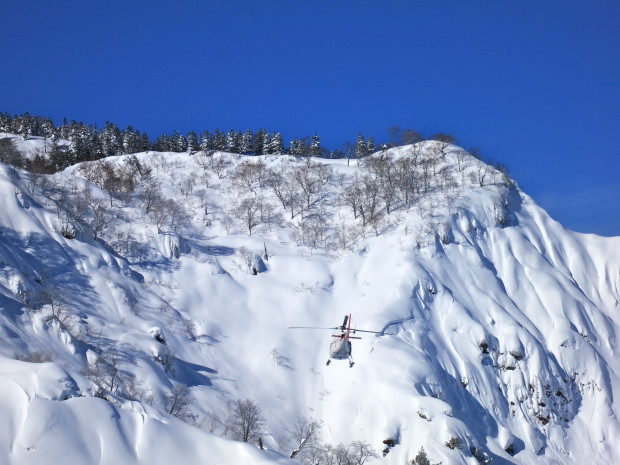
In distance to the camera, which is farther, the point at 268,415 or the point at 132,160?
the point at 132,160

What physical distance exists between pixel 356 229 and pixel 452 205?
1245 centimetres

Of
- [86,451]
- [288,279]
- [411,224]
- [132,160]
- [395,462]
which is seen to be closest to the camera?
[86,451]

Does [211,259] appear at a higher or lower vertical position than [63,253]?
higher

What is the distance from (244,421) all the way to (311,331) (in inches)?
613

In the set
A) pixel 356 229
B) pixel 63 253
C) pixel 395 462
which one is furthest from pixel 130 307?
pixel 356 229

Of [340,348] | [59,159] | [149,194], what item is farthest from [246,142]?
[340,348]

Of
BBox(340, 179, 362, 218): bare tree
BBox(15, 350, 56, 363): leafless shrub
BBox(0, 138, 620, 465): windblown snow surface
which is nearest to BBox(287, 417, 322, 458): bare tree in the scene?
BBox(0, 138, 620, 465): windblown snow surface

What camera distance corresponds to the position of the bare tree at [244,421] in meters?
34.0

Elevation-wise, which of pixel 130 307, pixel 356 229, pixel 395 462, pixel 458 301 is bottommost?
pixel 395 462

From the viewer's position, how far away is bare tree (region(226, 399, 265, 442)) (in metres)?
34.0

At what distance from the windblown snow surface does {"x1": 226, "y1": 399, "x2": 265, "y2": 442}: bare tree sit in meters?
0.90

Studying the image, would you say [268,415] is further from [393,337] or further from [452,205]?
[452,205]

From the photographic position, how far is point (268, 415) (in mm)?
38812

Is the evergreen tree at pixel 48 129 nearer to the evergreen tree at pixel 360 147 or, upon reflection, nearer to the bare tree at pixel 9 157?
the bare tree at pixel 9 157
